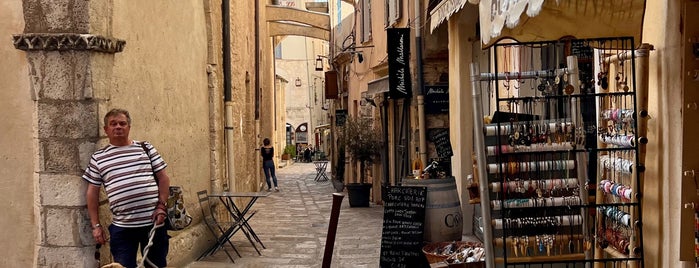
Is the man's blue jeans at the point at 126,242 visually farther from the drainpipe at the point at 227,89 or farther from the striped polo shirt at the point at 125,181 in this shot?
the drainpipe at the point at 227,89

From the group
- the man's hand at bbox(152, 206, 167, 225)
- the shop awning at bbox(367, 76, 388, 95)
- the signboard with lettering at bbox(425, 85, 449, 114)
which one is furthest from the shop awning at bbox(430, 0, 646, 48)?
the shop awning at bbox(367, 76, 388, 95)

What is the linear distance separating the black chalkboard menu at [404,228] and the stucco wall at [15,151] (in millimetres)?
→ 3049

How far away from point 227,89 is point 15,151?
5.67 meters

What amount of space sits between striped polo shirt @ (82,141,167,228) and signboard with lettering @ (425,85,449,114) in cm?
659

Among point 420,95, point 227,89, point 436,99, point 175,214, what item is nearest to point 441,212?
point 175,214

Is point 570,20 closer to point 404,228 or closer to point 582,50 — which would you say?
point 582,50

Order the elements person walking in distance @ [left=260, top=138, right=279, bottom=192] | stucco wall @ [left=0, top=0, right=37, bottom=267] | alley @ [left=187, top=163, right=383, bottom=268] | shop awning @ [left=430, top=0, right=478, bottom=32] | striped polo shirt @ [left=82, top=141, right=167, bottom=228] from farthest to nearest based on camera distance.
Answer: person walking in distance @ [left=260, top=138, right=279, bottom=192] < alley @ [left=187, top=163, right=383, bottom=268] < shop awning @ [left=430, top=0, right=478, bottom=32] < stucco wall @ [left=0, top=0, right=37, bottom=267] < striped polo shirt @ [left=82, top=141, right=167, bottom=228]

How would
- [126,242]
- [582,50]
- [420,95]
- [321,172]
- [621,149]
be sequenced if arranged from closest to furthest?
[621,149], [582,50], [126,242], [420,95], [321,172]

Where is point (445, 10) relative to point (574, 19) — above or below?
above

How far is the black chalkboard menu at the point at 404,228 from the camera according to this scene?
6289mm

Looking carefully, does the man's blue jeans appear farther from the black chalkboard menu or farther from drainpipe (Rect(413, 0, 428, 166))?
drainpipe (Rect(413, 0, 428, 166))

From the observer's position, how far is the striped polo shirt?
4.91 meters

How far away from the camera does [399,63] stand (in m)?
11.0

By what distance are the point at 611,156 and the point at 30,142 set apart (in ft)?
14.0
